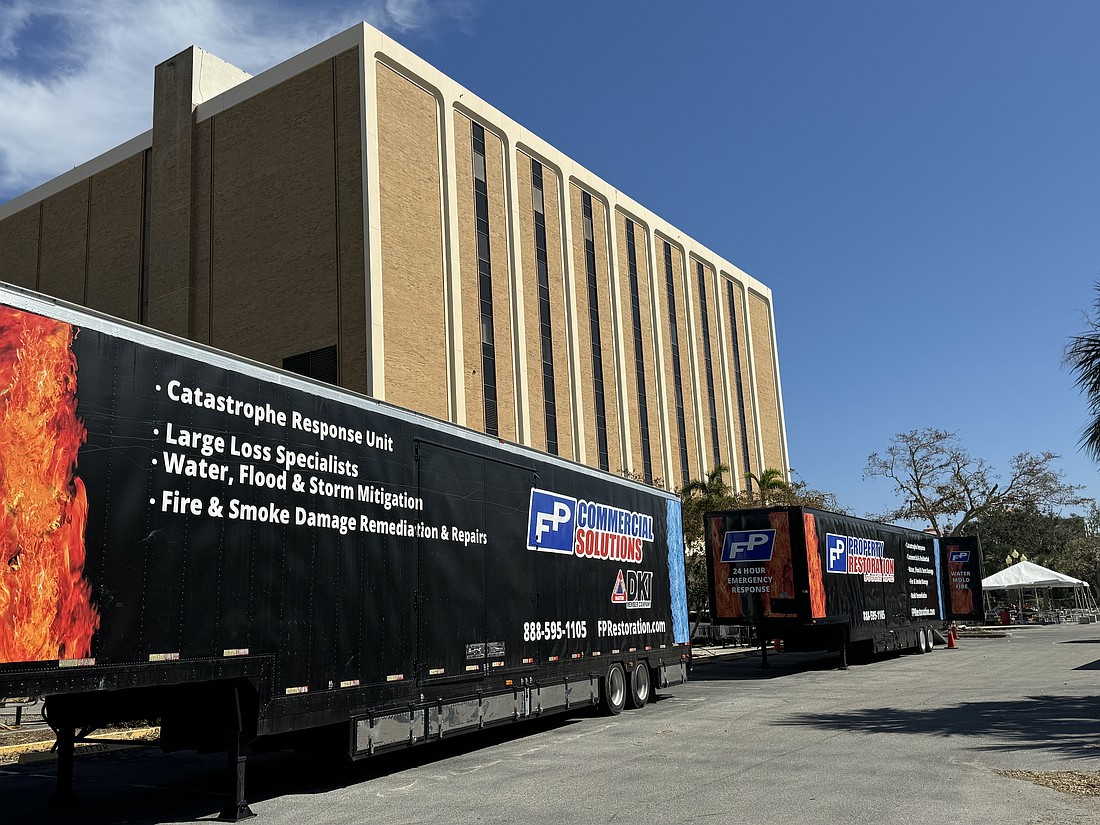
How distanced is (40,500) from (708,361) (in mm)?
57394

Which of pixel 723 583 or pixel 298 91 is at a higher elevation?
pixel 298 91

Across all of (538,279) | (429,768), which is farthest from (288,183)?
(429,768)

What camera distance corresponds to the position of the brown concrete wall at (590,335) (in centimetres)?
4784

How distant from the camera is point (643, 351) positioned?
54719 millimetres

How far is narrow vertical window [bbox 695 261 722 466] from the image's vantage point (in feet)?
202

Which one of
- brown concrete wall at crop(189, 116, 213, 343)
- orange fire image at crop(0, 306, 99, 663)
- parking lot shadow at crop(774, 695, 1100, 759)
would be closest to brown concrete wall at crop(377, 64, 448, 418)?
brown concrete wall at crop(189, 116, 213, 343)

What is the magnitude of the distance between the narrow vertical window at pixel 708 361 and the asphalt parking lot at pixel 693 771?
4374cm

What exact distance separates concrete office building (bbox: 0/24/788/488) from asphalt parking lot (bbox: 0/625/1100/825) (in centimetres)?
2209

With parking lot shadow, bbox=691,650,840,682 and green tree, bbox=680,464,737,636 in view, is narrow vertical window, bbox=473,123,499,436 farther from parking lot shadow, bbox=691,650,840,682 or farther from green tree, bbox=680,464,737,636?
parking lot shadow, bbox=691,650,840,682

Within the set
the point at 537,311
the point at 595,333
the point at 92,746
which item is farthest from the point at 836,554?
the point at 595,333

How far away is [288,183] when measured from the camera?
38594 millimetres

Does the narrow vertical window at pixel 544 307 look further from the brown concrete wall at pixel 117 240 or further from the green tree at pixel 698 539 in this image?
the brown concrete wall at pixel 117 240

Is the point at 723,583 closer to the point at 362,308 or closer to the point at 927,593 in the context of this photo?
the point at 927,593

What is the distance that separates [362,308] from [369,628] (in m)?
25.7
